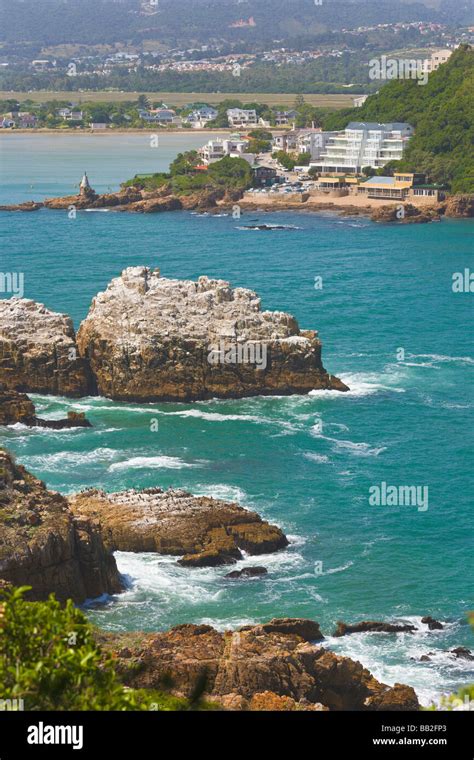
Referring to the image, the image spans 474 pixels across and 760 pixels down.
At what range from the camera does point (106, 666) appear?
73.6 ft

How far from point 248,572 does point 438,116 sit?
11398 centimetres

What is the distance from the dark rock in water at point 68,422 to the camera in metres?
56.7

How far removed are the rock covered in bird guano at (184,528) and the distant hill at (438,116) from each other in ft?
302

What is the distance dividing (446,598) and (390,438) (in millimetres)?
15136

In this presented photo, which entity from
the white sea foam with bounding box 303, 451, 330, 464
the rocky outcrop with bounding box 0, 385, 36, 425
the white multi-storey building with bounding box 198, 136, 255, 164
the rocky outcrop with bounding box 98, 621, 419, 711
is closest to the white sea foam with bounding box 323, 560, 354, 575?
the rocky outcrop with bounding box 98, 621, 419, 711

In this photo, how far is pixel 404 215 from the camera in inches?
4985

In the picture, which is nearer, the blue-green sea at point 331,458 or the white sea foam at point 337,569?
the blue-green sea at point 331,458

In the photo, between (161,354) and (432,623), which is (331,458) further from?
(432,623)

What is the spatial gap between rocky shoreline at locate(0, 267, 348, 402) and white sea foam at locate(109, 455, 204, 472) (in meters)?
7.84

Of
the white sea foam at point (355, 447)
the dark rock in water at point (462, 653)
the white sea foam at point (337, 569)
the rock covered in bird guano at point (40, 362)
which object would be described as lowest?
the dark rock in water at point (462, 653)

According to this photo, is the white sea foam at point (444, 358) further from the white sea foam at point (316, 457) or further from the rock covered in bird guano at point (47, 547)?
the rock covered in bird guano at point (47, 547)

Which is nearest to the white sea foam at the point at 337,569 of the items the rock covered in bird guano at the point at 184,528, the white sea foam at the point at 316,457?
the rock covered in bird guano at the point at 184,528

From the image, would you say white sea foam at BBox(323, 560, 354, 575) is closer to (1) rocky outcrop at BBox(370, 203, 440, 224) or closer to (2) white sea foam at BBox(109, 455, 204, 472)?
(2) white sea foam at BBox(109, 455, 204, 472)

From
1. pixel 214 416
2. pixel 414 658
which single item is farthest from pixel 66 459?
pixel 414 658
